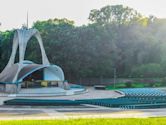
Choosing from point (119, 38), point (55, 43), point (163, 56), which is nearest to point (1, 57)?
point (55, 43)

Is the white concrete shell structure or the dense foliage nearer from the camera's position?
the white concrete shell structure

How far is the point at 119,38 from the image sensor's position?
6700 cm

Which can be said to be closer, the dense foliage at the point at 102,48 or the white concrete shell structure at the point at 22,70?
the white concrete shell structure at the point at 22,70

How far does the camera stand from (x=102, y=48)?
198 ft

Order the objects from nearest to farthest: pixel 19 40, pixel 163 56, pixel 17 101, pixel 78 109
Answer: pixel 78 109 < pixel 17 101 < pixel 19 40 < pixel 163 56

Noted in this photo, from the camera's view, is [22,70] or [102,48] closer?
[22,70]

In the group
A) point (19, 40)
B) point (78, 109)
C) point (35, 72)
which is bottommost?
point (78, 109)

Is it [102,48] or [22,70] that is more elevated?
[102,48]

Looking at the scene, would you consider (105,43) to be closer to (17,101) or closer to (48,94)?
(48,94)

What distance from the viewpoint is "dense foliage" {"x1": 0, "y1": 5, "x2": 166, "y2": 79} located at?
193ft

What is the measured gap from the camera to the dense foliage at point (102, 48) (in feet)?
193

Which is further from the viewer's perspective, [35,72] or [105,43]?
[105,43]

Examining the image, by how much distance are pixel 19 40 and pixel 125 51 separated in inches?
974

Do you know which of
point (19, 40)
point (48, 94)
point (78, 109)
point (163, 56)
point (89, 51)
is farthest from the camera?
point (163, 56)
